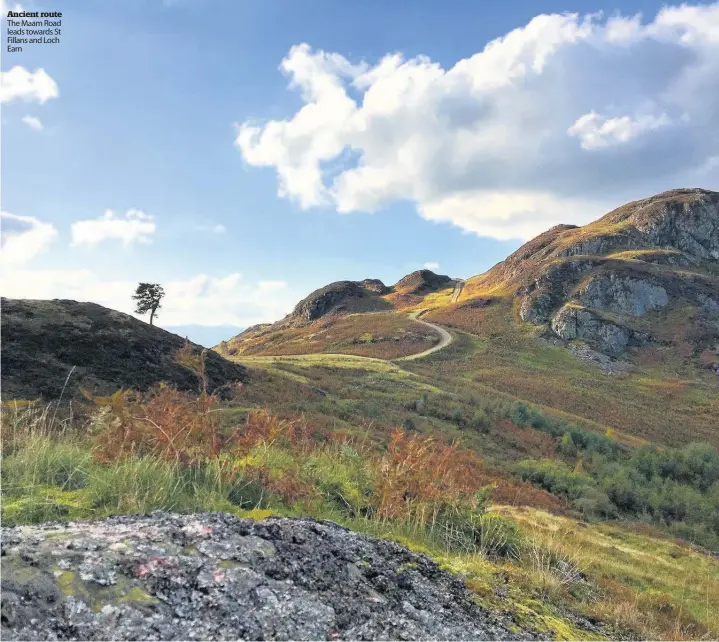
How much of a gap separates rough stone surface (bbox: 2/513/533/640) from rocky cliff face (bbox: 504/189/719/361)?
8475 centimetres

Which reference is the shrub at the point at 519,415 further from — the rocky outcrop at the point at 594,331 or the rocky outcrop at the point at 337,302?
the rocky outcrop at the point at 337,302

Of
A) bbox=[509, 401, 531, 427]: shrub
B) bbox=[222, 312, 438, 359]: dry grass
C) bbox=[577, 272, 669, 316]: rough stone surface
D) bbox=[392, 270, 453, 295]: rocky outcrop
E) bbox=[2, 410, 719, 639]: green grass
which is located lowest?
bbox=[509, 401, 531, 427]: shrub

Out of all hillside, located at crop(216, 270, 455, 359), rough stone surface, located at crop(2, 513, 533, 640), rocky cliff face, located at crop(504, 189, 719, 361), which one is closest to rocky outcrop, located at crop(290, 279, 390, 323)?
hillside, located at crop(216, 270, 455, 359)

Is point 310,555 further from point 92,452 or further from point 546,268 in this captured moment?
point 546,268

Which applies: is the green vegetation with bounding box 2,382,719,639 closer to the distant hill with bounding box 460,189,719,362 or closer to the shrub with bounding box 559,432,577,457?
the shrub with bounding box 559,432,577,457

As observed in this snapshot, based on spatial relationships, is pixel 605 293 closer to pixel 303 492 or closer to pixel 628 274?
pixel 628 274

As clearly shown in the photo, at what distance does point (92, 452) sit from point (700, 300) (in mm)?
103974

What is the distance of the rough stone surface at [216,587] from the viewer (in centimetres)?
205

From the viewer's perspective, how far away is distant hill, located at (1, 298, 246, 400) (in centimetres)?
1742

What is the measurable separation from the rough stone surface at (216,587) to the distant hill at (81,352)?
15.3 meters

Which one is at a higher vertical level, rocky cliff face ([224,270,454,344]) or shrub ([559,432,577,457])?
rocky cliff face ([224,270,454,344])

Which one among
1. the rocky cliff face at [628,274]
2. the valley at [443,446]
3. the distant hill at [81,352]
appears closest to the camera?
the valley at [443,446]

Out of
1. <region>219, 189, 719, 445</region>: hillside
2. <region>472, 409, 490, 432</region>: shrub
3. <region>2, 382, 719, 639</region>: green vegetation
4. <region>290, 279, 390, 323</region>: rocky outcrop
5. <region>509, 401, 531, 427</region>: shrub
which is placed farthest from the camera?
<region>290, 279, 390, 323</region>: rocky outcrop

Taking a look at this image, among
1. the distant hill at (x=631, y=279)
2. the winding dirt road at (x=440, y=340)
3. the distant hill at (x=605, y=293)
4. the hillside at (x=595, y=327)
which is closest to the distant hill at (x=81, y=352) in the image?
the hillside at (x=595, y=327)
